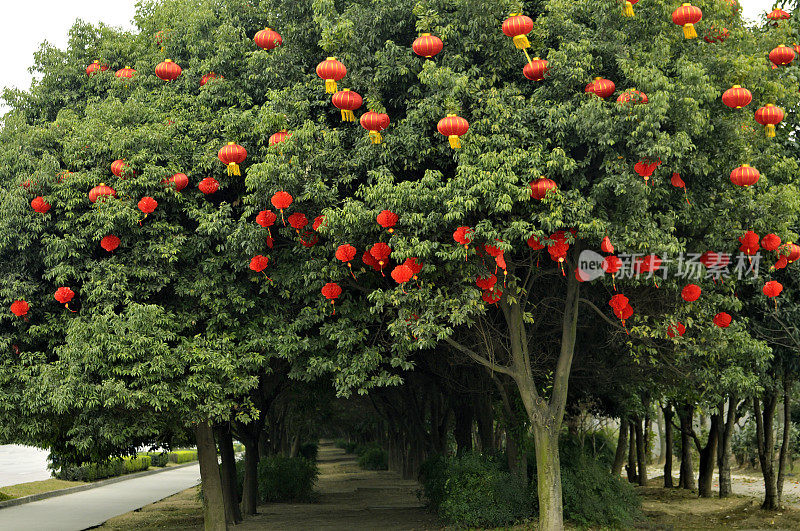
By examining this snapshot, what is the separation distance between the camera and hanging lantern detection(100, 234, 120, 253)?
11320 millimetres

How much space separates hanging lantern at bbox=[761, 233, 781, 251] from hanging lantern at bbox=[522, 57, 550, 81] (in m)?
3.99

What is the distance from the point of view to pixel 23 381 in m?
11.6

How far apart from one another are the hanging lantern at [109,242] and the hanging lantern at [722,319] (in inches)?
377

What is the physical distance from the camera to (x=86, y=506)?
879 inches

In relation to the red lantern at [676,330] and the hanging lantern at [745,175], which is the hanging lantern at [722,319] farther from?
the hanging lantern at [745,175]

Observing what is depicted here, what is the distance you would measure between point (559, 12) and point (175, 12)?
26.7 ft

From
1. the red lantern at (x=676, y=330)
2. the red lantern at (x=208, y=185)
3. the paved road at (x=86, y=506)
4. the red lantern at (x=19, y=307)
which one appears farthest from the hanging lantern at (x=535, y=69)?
the paved road at (x=86, y=506)

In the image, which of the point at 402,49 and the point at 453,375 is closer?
the point at 402,49

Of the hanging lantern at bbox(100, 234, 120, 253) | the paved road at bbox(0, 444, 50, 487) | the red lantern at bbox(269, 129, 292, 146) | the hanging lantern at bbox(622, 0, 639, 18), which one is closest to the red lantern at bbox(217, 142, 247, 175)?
the red lantern at bbox(269, 129, 292, 146)

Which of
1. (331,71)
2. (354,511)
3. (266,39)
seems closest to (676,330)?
(331,71)

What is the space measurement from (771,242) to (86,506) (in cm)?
2096

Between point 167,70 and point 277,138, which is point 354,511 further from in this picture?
point 167,70

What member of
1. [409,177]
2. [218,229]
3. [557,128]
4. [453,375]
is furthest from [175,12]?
[453,375]

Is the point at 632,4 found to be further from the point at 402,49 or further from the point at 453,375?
the point at 453,375
